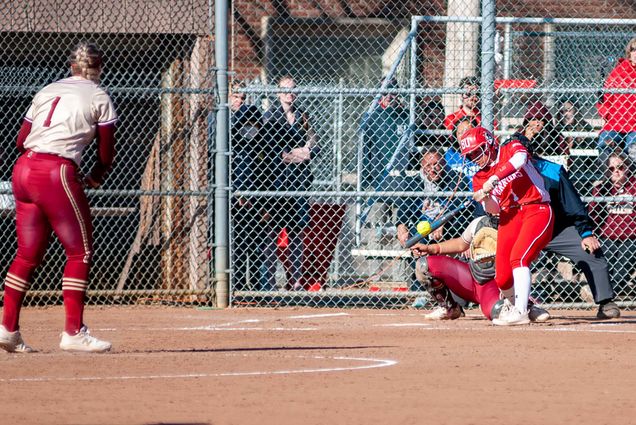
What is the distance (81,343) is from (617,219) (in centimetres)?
625

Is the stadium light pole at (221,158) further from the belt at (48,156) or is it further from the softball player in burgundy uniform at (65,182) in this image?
the belt at (48,156)

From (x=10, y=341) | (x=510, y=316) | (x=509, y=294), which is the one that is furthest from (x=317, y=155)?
(x=10, y=341)

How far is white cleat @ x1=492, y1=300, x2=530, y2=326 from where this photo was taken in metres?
10.3

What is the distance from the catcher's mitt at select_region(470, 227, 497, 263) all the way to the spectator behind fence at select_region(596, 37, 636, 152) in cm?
216

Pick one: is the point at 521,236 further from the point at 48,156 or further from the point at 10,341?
the point at 10,341

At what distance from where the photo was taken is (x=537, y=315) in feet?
34.9

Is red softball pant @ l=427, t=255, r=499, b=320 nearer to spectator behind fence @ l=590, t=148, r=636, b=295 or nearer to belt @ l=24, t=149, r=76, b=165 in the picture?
spectator behind fence @ l=590, t=148, r=636, b=295

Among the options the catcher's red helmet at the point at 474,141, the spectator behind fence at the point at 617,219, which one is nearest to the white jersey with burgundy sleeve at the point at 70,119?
the catcher's red helmet at the point at 474,141

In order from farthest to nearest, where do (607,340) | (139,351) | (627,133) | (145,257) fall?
(145,257) < (627,133) < (607,340) < (139,351)

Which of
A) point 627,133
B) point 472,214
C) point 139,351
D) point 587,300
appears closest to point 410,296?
point 472,214

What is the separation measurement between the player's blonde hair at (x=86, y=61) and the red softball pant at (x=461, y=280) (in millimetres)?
3792

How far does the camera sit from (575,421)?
5852 mm

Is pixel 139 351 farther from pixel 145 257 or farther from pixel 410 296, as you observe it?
pixel 145 257

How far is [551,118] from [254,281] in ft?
11.1
